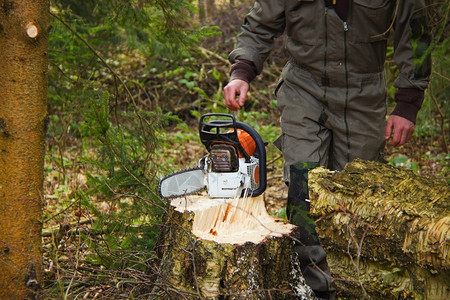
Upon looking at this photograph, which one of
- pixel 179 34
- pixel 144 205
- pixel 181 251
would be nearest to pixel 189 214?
pixel 181 251

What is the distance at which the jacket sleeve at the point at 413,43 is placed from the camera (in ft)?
10.3

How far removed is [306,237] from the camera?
2971mm

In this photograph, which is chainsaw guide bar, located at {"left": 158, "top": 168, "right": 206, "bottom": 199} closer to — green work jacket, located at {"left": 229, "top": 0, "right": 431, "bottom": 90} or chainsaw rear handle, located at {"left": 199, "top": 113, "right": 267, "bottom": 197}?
chainsaw rear handle, located at {"left": 199, "top": 113, "right": 267, "bottom": 197}

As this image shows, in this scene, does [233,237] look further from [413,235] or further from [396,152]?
[396,152]

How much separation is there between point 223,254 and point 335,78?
1448mm

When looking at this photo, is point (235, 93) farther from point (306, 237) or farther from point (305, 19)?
point (306, 237)

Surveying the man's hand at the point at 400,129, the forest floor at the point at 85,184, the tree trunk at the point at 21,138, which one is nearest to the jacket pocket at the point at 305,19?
the man's hand at the point at 400,129

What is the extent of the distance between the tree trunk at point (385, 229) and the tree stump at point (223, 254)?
1.13 feet

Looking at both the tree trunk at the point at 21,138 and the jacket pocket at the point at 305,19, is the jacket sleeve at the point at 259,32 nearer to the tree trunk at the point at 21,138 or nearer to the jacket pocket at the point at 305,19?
the jacket pocket at the point at 305,19

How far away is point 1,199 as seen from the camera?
7.45 feet

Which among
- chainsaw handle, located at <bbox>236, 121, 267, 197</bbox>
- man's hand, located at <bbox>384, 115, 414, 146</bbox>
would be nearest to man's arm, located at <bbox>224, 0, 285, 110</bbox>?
chainsaw handle, located at <bbox>236, 121, 267, 197</bbox>

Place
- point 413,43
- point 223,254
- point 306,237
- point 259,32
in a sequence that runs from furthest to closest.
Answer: point 259,32 < point 413,43 < point 306,237 < point 223,254

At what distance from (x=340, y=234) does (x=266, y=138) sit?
13.3 ft

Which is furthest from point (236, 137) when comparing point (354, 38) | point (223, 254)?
point (354, 38)
